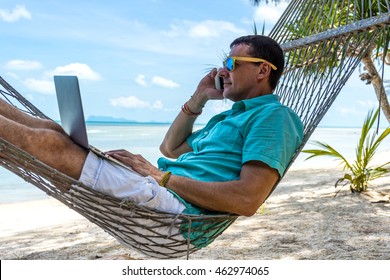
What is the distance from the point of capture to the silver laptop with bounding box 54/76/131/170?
4.82 feet

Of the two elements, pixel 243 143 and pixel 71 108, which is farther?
pixel 243 143

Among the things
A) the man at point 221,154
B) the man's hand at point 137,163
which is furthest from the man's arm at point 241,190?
the man's hand at point 137,163

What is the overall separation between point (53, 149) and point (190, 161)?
0.51 meters

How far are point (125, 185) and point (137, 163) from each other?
11cm

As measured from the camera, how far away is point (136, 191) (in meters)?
1.57

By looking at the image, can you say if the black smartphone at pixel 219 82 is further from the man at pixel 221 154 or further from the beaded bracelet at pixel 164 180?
the beaded bracelet at pixel 164 180

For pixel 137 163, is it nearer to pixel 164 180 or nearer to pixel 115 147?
pixel 164 180

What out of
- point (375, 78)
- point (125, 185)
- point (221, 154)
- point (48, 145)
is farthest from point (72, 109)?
point (375, 78)

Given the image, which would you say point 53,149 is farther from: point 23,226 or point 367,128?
point 23,226

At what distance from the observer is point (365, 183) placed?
4.82m

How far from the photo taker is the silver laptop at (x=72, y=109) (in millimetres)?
1470

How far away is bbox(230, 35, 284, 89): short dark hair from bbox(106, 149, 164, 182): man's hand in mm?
557

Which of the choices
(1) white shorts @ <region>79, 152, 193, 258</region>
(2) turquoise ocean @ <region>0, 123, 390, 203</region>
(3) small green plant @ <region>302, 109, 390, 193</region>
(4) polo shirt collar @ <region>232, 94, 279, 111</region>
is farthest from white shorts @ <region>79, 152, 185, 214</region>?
(3) small green plant @ <region>302, 109, 390, 193</region>
